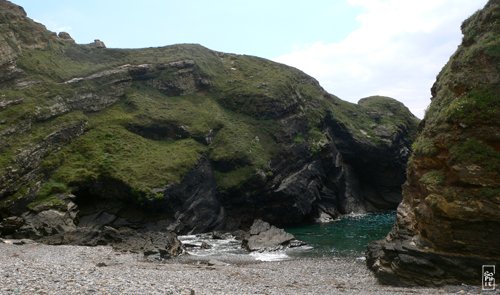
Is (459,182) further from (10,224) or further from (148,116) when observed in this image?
(148,116)

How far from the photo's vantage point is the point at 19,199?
2153 inches

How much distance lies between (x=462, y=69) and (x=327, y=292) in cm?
1861

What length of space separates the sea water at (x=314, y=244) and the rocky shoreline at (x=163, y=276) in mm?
3674

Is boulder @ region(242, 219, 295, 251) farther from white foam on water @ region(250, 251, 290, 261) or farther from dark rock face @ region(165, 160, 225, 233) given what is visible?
dark rock face @ region(165, 160, 225, 233)

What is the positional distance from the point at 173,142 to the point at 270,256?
4081 cm

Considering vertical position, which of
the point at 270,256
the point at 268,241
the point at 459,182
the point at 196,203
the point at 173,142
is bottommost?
the point at 270,256

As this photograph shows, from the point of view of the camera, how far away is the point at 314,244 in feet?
176

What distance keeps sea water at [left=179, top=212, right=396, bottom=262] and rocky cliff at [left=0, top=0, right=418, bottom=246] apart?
10640 millimetres

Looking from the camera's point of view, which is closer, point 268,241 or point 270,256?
point 270,256

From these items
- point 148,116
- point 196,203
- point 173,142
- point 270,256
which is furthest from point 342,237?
point 148,116

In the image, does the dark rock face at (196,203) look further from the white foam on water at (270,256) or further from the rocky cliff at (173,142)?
the white foam on water at (270,256)

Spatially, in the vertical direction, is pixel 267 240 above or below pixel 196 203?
below

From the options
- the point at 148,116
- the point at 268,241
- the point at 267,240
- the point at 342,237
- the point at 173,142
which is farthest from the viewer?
the point at 148,116

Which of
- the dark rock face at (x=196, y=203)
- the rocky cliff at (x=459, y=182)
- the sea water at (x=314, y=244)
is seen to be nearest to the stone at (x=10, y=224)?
the sea water at (x=314, y=244)
